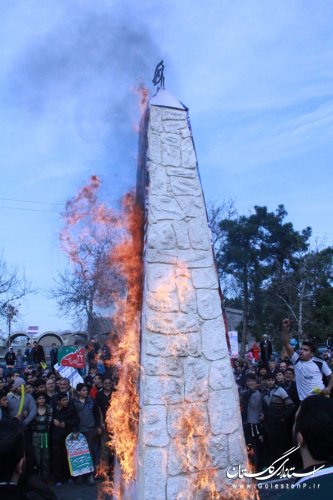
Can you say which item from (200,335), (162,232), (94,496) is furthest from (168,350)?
(94,496)

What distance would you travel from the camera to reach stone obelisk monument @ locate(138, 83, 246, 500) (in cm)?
452

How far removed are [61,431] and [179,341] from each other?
17.2 ft

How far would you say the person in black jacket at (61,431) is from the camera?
8.92 meters

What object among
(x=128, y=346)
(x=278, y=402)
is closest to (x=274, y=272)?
(x=278, y=402)

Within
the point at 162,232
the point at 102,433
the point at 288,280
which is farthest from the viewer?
the point at 288,280

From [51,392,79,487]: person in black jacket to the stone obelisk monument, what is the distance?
4.93m

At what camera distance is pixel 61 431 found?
897cm

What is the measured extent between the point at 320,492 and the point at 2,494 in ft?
4.29

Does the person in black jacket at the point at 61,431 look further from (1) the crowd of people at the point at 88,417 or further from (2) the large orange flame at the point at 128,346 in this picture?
(2) the large orange flame at the point at 128,346

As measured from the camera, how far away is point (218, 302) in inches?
199

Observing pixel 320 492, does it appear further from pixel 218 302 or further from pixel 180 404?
pixel 218 302

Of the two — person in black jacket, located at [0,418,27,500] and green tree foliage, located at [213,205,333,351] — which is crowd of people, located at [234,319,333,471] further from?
green tree foliage, located at [213,205,333,351]

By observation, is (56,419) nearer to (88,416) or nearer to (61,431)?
(61,431)

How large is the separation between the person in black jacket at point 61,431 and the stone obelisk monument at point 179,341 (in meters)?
4.93
